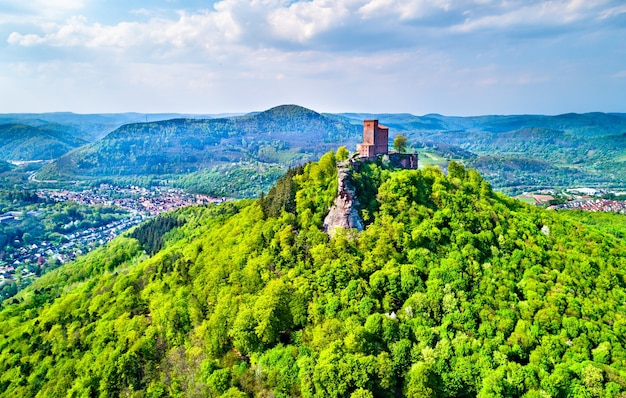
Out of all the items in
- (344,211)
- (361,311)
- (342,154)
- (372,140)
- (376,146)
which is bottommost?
(361,311)

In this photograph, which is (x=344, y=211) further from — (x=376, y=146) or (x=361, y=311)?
(x=376, y=146)

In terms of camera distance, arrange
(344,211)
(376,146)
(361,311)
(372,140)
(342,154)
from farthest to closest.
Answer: (376,146) < (372,140) < (342,154) < (344,211) < (361,311)

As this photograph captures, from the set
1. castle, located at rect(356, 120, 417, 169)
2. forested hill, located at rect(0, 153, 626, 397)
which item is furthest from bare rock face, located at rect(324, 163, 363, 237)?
castle, located at rect(356, 120, 417, 169)

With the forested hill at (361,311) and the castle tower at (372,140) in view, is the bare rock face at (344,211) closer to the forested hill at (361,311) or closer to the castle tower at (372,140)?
the forested hill at (361,311)

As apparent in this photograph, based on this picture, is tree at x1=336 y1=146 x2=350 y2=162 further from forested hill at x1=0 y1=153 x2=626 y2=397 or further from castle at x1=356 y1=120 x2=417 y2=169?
forested hill at x1=0 y1=153 x2=626 y2=397

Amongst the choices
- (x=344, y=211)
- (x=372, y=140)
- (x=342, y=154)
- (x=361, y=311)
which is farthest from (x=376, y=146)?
(x=361, y=311)
